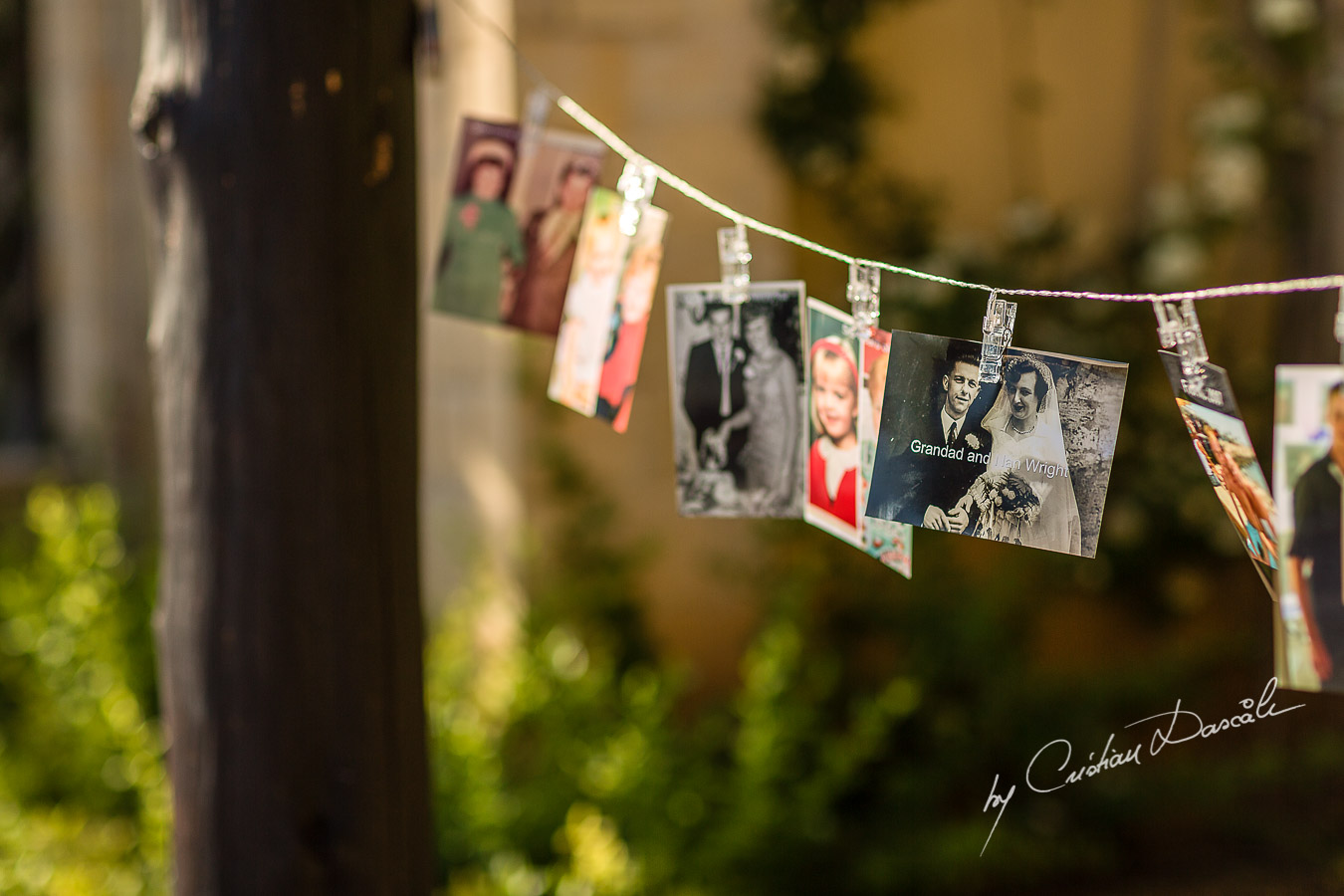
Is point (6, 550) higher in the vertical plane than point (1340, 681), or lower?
lower

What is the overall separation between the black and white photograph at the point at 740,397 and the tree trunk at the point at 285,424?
1.34 ft

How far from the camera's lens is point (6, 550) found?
3.30m

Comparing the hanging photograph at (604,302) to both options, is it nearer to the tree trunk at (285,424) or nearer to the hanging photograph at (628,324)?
the hanging photograph at (628,324)

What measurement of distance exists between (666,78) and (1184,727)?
90.9 inches

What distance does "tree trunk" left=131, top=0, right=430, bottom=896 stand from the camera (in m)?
1.28

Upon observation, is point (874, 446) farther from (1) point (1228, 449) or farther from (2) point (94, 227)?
(2) point (94, 227)

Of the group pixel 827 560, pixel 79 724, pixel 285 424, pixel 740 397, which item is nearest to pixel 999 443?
pixel 740 397

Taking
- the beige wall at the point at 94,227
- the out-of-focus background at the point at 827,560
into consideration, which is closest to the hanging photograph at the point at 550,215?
the out-of-focus background at the point at 827,560

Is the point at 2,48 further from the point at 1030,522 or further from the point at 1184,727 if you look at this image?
the point at 1184,727

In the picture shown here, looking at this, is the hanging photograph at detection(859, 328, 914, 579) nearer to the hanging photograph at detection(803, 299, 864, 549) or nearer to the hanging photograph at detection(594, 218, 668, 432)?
the hanging photograph at detection(803, 299, 864, 549)

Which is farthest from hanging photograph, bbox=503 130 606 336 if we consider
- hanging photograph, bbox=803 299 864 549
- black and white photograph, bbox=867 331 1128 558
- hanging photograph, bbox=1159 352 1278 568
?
hanging photograph, bbox=1159 352 1278 568

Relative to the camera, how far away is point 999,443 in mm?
1021

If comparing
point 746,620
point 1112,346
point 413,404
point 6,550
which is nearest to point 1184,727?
point 1112,346

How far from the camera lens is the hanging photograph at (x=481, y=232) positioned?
1423 mm
